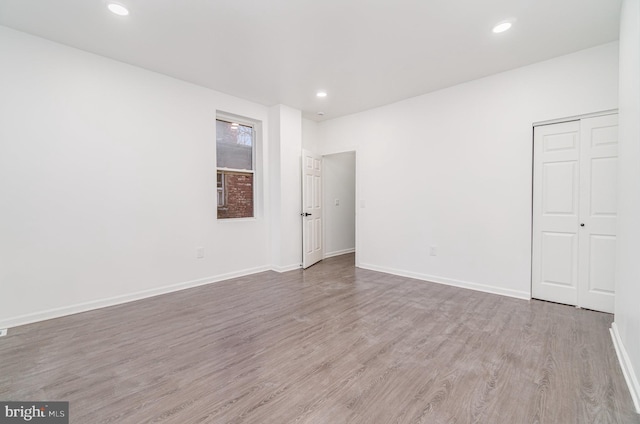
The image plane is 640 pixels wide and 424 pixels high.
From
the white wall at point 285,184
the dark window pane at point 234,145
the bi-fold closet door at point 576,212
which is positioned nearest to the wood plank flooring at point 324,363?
the bi-fold closet door at point 576,212

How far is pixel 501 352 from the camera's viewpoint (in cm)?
222

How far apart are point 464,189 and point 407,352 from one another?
255cm

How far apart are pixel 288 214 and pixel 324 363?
3.08 metres

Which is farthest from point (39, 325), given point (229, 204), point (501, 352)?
point (501, 352)

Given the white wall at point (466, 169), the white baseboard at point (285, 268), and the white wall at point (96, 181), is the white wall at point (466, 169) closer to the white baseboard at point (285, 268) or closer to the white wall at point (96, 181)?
the white baseboard at point (285, 268)

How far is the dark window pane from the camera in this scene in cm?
441

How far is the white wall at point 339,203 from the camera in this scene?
595cm

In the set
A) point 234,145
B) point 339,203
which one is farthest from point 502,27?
point 339,203

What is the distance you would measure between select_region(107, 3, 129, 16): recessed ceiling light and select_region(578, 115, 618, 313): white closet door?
184 inches

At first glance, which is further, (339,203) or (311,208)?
(339,203)

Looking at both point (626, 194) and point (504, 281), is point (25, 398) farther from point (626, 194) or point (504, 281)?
point (504, 281)

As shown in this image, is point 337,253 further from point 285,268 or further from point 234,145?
point 234,145

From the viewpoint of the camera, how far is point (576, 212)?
3.12 metres

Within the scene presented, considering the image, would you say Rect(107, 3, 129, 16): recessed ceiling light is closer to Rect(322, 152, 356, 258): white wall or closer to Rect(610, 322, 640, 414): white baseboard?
Rect(322, 152, 356, 258): white wall
